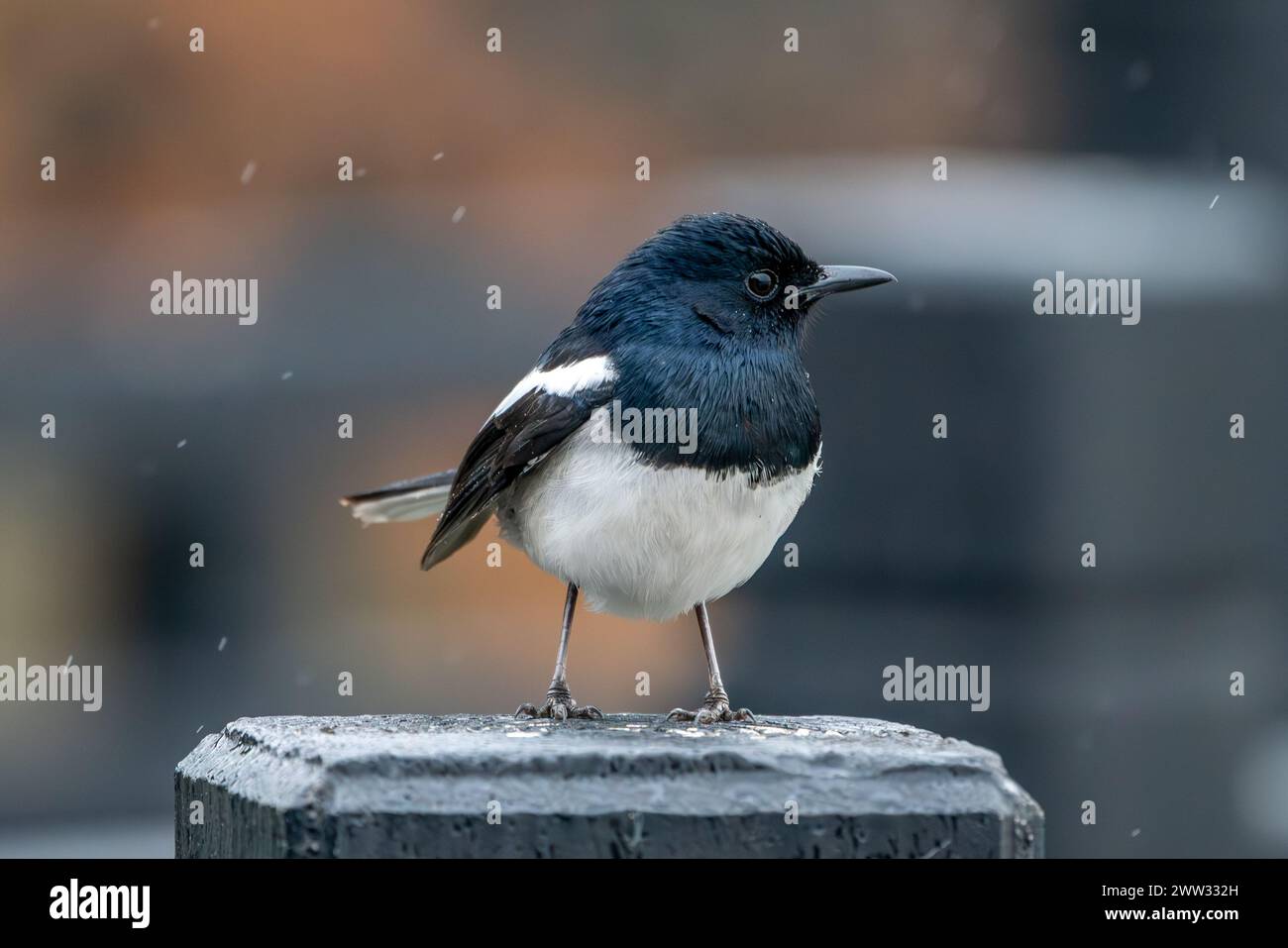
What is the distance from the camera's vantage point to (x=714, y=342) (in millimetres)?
3514

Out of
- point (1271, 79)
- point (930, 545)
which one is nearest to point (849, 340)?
point (930, 545)

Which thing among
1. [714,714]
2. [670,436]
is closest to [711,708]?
[714,714]

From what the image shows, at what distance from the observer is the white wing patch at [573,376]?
3.50 meters

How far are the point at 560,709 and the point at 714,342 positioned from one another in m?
0.88

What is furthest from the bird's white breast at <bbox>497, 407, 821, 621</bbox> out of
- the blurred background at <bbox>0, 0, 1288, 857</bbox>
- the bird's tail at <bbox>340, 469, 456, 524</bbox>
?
the blurred background at <bbox>0, 0, 1288, 857</bbox>

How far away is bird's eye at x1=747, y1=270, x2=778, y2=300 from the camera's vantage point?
3.63 meters

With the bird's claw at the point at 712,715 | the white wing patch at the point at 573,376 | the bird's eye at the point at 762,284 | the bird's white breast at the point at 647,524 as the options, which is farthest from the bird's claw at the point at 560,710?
the bird's eye at the point at 762,284

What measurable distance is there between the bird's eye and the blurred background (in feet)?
11.2

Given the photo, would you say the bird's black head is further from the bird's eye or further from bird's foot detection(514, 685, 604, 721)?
bird's foot detection(514, 685, 604, 721)

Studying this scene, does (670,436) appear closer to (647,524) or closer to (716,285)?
(647,524)

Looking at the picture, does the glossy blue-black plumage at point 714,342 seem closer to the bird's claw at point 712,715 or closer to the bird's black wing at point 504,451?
the bird's black wing at point 504,451

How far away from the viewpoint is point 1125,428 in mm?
7414

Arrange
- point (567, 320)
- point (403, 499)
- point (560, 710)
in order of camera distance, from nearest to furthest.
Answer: point (560, 710)
point (403, 499)
point (567, 320)

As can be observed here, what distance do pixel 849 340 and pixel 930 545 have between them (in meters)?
1.03
